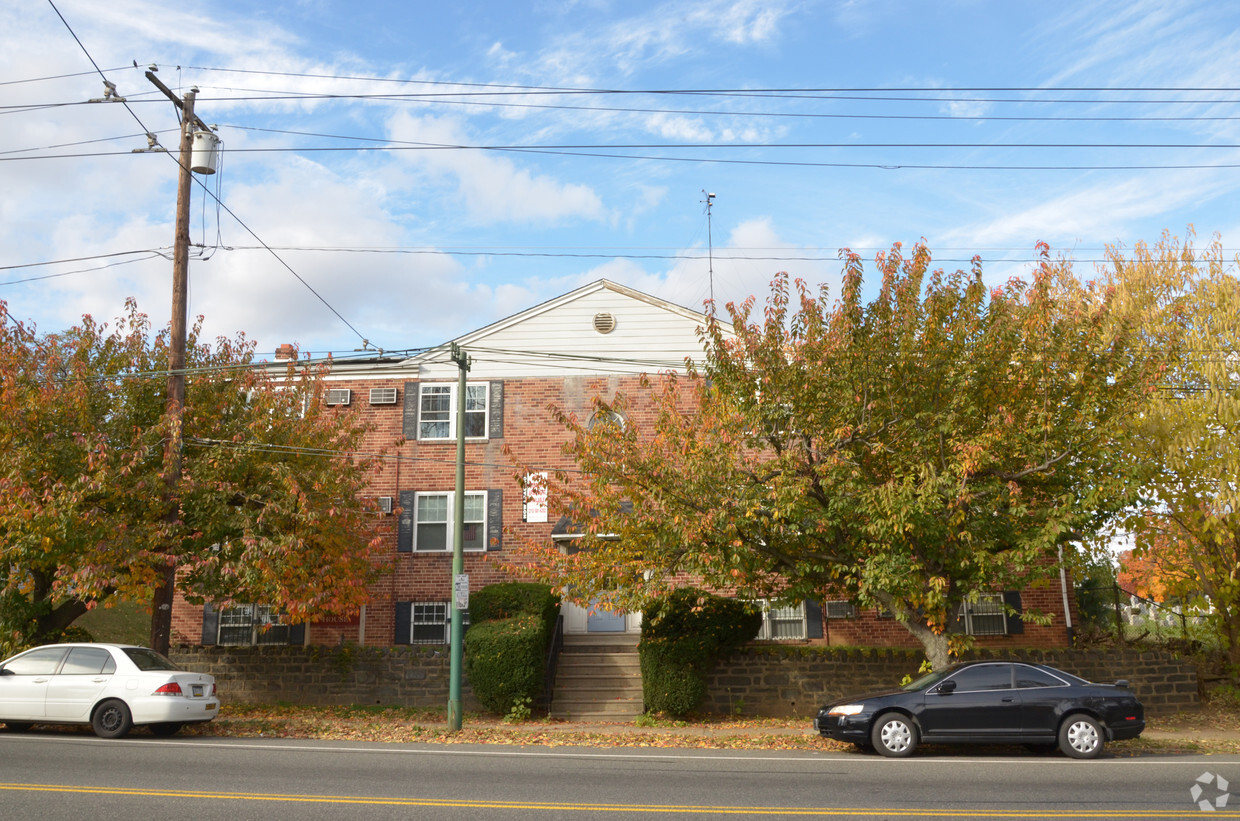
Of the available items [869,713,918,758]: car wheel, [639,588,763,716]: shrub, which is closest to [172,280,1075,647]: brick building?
[639,588,763,716]: shrub

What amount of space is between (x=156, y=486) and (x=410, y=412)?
23.4 feet

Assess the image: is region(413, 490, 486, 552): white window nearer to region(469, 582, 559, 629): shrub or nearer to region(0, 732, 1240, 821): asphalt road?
region(469, 582, 559, 629): shrub

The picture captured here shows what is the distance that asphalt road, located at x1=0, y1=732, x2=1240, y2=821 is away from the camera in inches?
333

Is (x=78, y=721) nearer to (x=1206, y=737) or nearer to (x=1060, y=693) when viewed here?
(x=1060, y=693)

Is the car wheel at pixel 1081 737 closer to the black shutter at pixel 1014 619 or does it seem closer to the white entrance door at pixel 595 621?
the black shutter at pixel 1014 619

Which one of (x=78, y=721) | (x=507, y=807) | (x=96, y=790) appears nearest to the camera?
(x=507, y=807)

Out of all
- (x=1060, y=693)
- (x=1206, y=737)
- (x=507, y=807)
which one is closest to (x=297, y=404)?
(x=507, y=807)

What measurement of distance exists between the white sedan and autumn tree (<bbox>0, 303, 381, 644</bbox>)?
1778 millimetres

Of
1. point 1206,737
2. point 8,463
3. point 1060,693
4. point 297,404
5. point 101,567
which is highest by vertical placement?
point 297,404

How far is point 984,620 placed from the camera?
811 inches

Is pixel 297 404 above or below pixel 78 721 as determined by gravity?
above

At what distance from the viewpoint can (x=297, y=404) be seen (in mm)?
18844

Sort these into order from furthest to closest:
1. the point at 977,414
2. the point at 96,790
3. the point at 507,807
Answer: the point at 977,414 → the point at 96,790 → the point at 507,807

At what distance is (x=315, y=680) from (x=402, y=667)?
192 cm
